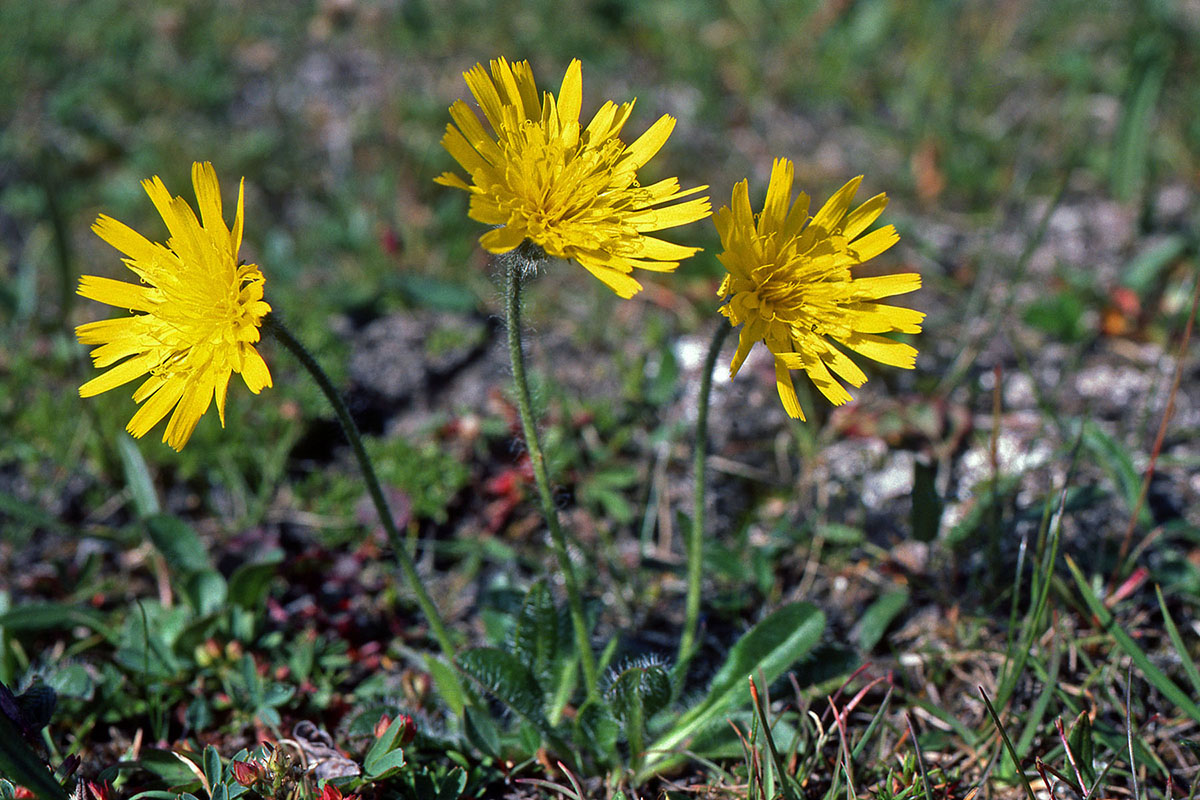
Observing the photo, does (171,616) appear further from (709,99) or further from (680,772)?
(709,99)

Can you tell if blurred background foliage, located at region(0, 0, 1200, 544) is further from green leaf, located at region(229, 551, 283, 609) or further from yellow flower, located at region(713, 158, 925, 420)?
yellow flower, located at region(713, 158, 925, 420)

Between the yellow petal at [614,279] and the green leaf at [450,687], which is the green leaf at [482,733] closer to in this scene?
the green leaf at [450,687]

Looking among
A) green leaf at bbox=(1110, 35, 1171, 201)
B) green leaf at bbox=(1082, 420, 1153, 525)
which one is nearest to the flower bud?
green leaf at bbox=(1082, 420, 1153, 525)

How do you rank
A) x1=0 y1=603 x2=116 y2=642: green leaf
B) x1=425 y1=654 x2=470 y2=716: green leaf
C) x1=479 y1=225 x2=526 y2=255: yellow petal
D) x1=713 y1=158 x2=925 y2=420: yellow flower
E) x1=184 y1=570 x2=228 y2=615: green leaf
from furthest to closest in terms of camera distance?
Result: x1=184 y1=570 x2=228 y2=615: green leaf < x1=0 y1=603 x2=116 y2=642: green leaf < x1=425 y1=654 x2=470 y2=716: green leaf < x1=713 y1=158 x2=925 y2=420: yellow flower < x1=479 y1=225 x2=526 y2=255: yellow petal

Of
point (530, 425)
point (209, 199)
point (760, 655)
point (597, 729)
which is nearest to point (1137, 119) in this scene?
point (760, 655)

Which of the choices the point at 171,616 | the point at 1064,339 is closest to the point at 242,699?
the point at 171,616

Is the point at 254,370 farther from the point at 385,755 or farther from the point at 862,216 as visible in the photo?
the point at 862,216
